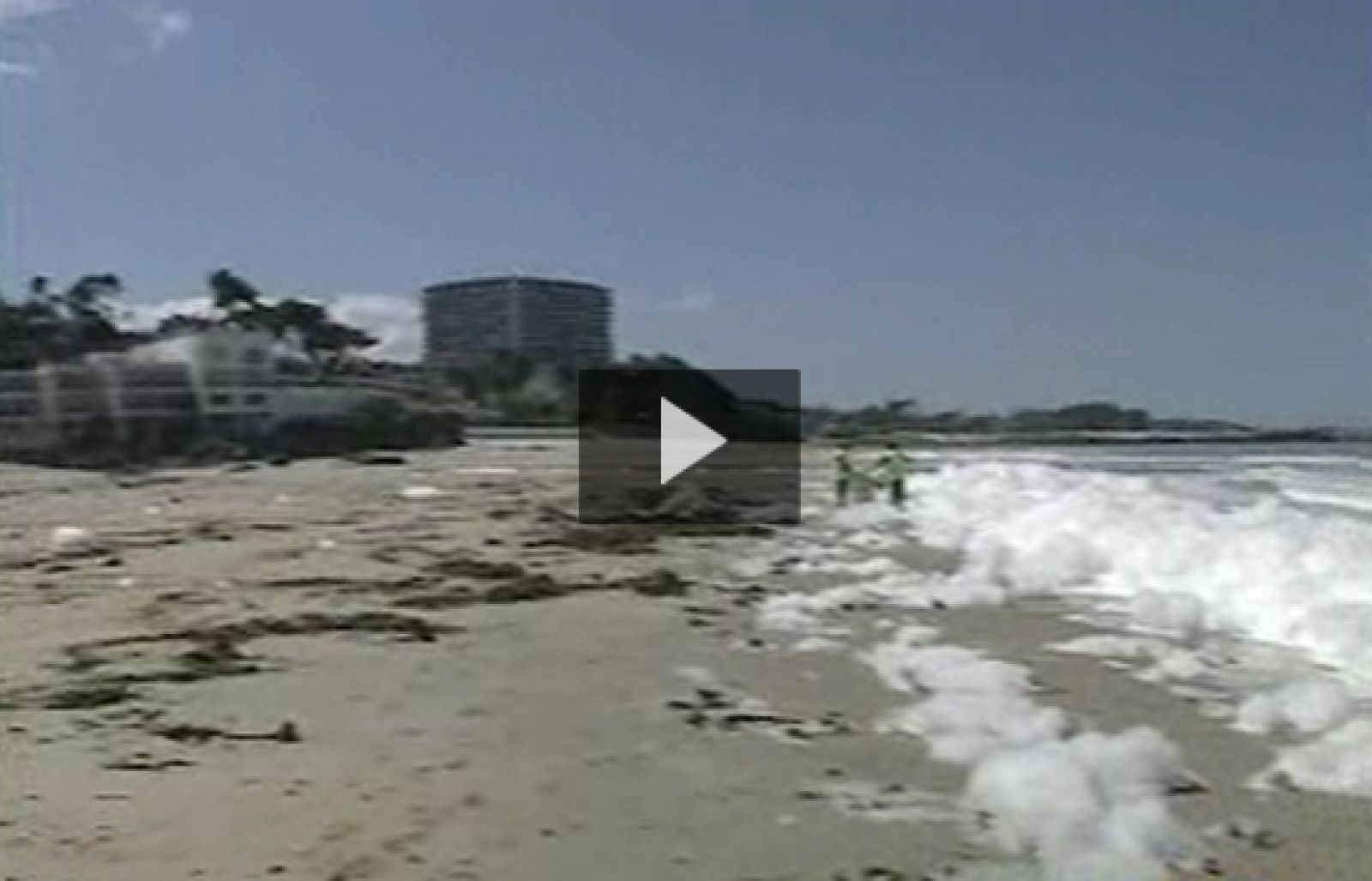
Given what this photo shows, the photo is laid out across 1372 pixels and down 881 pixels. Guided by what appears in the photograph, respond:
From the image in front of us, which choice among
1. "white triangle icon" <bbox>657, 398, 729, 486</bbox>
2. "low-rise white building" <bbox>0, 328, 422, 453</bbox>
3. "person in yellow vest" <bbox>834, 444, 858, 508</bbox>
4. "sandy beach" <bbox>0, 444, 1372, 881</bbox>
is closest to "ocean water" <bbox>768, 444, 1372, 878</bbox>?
"sandy beach" <bbox>0, 444, 1372, 881</bbox>

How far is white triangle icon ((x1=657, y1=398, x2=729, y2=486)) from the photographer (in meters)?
45.3

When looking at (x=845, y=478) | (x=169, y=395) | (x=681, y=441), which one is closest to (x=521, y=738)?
(x=845, y=478)

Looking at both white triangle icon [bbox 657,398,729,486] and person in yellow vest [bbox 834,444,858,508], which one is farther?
white triangle icon [bbox 657,398,729,486]

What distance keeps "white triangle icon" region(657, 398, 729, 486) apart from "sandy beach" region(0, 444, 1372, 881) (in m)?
26.5

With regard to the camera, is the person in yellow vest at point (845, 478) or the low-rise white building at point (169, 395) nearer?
the person in yellow vest at point (845, 478)

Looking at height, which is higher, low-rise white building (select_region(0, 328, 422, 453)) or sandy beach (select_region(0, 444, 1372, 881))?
low-rise white building (select_region(0, 328, 422, 453))

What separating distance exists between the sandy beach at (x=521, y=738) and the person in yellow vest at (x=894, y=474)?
15.7 metres

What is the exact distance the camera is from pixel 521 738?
8648mm

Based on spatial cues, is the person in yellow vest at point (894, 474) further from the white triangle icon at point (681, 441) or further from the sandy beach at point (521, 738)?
the sandy beach at point (521, 738)

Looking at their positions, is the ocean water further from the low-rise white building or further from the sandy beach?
the low-rise white building
